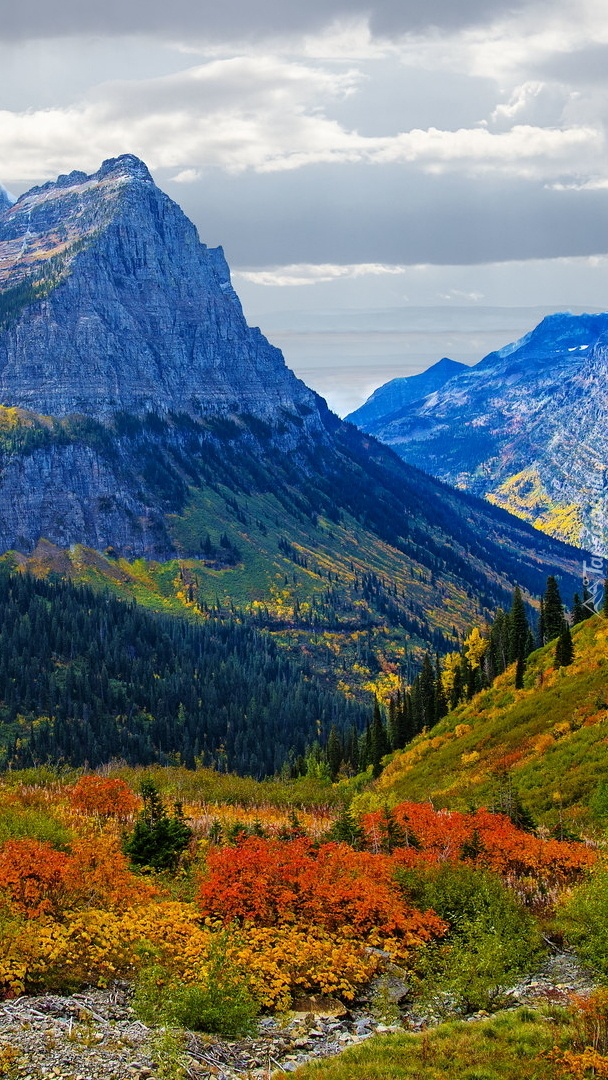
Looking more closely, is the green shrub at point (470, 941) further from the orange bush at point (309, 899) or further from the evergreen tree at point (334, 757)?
the evergreen tree at point (334, 757)

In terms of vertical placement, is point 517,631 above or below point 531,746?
above

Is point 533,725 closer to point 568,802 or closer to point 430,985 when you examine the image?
point 568,802

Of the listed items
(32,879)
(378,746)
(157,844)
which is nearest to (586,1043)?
(32,879)

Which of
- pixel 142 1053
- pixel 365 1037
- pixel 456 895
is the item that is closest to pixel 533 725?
pixel 456 895

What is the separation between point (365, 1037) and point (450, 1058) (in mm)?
7502

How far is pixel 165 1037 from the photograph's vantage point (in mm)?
41625

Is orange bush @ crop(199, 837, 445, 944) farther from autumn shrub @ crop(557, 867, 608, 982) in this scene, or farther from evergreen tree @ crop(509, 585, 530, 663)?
evergreen tree @ crop(509, 585, 530, 663)

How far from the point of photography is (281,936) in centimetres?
5688

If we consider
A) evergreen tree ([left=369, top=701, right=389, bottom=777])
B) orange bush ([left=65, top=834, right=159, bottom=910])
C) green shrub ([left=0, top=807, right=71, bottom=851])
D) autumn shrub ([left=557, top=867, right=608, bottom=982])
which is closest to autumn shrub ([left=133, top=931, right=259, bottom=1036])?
orange bush ([left=65, top=834, right=159, bottom=910])

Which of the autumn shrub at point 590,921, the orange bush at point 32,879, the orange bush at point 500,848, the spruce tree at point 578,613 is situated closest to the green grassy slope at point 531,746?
the orange bush at point 500,848

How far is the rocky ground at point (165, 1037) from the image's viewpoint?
40.2 metres

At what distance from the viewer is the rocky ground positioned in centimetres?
4025

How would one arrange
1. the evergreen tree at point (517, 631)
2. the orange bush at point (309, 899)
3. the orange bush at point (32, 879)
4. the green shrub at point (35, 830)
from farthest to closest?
the evergreen tree at point (517, 631), the green shrub at point (35, 830), the orange bush at point (309, 899), the orange bush at point (32, 879)

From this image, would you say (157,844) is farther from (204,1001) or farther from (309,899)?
(204,1001)
